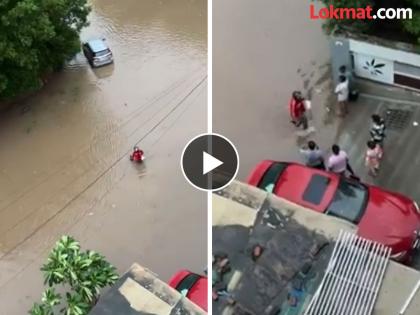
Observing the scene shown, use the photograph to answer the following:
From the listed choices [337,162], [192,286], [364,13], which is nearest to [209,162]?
[192,286]

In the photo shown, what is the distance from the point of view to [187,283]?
9.31 meters

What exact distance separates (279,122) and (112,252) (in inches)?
Answer: 159

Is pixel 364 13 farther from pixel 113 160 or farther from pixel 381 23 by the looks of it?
pixel 113 160

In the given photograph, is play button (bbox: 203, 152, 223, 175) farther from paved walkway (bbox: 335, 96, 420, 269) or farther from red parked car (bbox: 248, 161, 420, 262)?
paved walkway (bbox: 335, 96, 420, 269)

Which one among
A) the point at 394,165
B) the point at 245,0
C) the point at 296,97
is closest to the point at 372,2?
the point at 296,97

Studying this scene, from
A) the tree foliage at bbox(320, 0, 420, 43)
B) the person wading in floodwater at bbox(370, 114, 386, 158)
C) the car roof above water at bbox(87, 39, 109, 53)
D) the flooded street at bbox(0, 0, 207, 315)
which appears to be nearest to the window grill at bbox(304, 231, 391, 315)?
the person wading in floodwater at bbox(370, 114, 386, 158)

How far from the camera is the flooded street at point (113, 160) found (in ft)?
36.8

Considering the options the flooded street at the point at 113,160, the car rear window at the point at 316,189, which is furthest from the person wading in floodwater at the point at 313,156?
the flooded street at the point at 113,160

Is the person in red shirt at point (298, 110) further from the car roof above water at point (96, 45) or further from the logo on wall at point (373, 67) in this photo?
the car roof above water at point (96, 45)

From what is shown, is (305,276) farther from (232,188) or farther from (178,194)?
(178,194)

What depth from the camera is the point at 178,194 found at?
11.9m

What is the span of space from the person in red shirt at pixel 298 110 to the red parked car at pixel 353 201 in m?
1.65

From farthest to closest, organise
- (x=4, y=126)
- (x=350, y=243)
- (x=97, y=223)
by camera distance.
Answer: (x=4, y=126)
(x=97, y=223)
(x=350, y=243)

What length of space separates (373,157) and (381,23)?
272 cm
